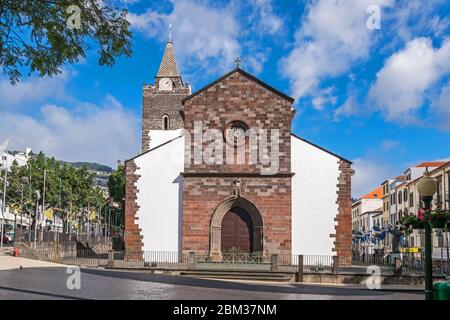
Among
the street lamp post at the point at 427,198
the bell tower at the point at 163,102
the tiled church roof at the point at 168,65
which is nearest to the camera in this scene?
the street lamp post at the point at 427,198

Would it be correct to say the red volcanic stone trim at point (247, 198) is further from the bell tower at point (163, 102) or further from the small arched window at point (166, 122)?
the small arched window at point (166, 122)

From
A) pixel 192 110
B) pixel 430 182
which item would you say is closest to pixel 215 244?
pixel 192 110

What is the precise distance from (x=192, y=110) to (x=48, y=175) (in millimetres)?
33002

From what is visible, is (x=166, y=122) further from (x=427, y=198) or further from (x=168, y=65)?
(x=427, y=198)

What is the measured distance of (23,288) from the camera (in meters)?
13.8

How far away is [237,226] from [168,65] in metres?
34.5

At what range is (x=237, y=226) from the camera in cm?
3017

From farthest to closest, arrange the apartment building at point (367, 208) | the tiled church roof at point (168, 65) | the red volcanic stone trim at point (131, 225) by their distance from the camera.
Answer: the apartment building at point (367, 208) < the tiled church roof at point (168, 65) < the red volcanic stone trim at point (131, 225)

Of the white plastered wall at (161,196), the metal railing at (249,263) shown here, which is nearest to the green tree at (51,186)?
the metal railing at (249,263)

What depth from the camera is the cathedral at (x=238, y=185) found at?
29547 millimetres

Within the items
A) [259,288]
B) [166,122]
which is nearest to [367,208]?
[166,122]

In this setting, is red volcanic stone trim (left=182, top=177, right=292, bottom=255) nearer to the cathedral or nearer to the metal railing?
the cathedral

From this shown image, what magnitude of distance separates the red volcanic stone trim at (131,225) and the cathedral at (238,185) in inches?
2.3
